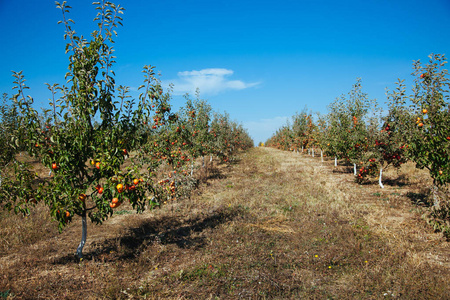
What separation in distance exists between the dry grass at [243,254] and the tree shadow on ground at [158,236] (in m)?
0.04

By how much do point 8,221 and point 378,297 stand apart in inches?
548

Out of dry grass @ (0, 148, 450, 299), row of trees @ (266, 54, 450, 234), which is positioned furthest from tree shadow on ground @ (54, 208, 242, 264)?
row of trees @ (266, 54, 450, 234)

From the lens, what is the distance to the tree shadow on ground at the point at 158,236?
774cm

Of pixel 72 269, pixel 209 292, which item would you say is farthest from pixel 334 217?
pixel 72 269

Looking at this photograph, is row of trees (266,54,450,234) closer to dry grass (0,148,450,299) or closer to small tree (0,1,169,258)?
dry grass (0,148,450,299)

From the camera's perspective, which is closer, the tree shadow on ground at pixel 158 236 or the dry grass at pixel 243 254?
the dry grass at pixel 243 254

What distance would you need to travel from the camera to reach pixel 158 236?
9.30 metres

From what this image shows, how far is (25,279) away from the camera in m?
6.10

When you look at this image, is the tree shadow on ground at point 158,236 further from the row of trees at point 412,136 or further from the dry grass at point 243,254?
the row of trees at point 412,136

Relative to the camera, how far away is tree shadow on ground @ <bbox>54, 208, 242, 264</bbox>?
7743mm

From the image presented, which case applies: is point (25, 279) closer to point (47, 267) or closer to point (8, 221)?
point (47, 267)

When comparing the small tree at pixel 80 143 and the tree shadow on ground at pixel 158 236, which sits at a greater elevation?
the small tree at pixel 80 143

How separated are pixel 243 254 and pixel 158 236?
3.55 metres

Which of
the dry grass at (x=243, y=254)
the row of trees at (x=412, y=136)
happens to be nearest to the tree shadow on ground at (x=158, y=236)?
the dry grass at (x=243, y=254)
